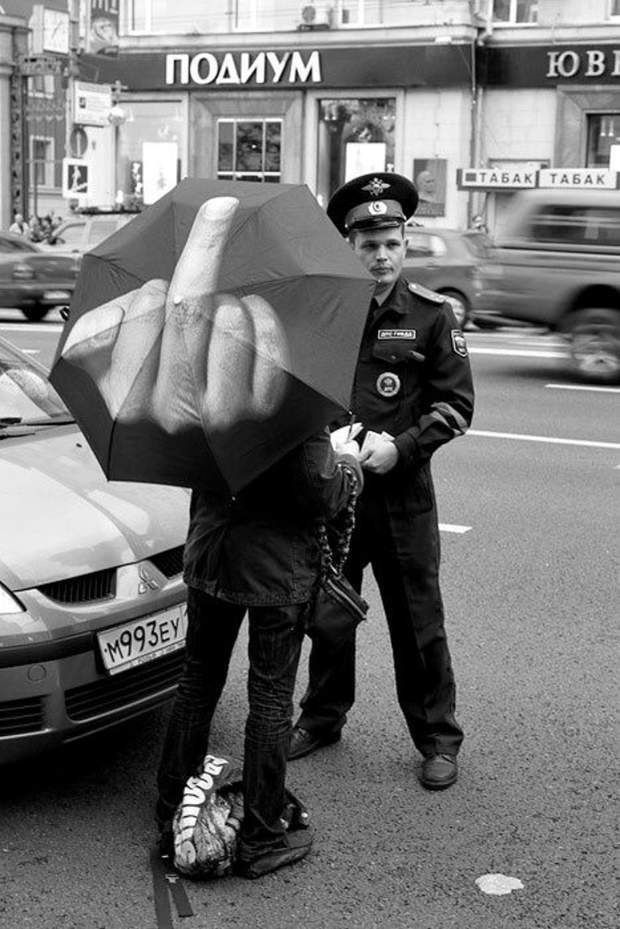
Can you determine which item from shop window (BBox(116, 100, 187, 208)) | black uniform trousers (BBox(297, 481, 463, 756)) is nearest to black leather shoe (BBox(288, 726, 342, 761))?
black uniform trousers (BBox(297, 481, 463, 756))

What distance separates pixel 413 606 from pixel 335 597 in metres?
0.59

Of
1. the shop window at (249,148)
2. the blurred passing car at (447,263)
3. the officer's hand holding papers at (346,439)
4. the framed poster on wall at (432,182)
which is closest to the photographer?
the officer's hand holding papers at (346,439)

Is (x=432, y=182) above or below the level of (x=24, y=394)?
above

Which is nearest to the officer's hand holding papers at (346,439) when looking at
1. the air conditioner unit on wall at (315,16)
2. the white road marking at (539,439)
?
the white road marking at (539,439)

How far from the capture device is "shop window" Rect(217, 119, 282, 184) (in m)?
33.7

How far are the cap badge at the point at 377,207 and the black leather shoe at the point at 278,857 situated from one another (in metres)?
1.76

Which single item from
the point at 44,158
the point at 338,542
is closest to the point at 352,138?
the point at 44,158

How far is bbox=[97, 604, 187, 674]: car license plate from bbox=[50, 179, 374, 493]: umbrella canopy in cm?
75

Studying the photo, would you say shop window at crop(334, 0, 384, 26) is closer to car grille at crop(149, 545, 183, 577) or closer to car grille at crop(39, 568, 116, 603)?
car grille at crop(149, 545, 183, 577)

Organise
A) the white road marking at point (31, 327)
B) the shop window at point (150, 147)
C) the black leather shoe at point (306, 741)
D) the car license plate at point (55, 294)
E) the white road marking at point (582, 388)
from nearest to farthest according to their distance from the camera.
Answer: the black leather shoe at point (306, 741)
the white road marking at point (582, 388)
the white road marking at point (31, 327)
the car license plate at point (55, 294)
the shop window at point (150, 147)

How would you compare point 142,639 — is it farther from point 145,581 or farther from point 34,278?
point 34,278

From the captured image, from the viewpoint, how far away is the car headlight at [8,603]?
383 centimetres

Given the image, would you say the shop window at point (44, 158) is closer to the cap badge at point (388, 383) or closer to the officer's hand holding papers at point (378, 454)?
the cap badge at point (388, 383)

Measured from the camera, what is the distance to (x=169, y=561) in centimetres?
429
